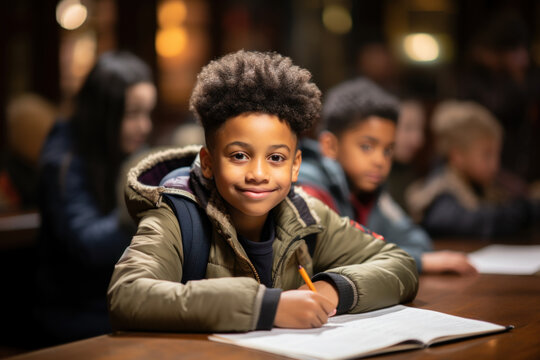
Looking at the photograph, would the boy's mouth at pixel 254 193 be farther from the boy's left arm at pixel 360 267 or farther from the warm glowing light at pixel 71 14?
the warm glowing light at pixel 71 14

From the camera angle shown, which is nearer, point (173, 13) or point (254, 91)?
point (254, 91)

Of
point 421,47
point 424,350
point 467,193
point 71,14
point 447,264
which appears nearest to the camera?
point 424,350

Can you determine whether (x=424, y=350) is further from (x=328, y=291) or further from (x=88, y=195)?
(x=88, y=195)

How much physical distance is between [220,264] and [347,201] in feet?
2.59

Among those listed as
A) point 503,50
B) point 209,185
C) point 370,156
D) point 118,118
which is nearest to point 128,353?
point 209,185

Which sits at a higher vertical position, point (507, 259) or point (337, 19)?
point (337, 19)

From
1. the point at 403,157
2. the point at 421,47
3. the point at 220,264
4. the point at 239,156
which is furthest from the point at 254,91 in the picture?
the point at 421,47

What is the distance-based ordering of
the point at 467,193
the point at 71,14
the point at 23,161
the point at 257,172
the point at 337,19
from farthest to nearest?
the point at 337,19
the point at 71,14
the point at 23,161
the point at 467,193
the point at 257,172

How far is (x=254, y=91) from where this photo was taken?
1.19 m

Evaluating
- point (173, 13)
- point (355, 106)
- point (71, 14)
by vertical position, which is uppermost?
point (173, 13)

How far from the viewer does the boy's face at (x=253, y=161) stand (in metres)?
1.18

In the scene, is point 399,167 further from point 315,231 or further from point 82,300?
point 315,231

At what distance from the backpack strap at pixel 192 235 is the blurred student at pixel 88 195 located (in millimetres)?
777

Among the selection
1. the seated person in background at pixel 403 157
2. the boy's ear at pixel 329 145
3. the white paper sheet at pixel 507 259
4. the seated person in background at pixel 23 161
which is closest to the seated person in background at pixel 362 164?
the boy's ear at pixel 329 145
